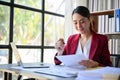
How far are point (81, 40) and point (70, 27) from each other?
1.81m

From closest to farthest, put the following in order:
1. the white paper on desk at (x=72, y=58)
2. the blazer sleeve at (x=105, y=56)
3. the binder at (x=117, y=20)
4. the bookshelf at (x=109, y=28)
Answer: the white paper on desk at (x=72, y=58) < the blazer sleeve at (x=105, y=56) < the binder at (x=117, y=20) < the bookshelf at (x=109, y=28)

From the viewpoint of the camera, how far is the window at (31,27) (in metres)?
2.74

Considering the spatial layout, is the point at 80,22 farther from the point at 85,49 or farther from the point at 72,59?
the point at 72,59

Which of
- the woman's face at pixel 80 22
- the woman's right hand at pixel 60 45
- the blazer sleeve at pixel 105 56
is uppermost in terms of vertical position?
the woman's face at pixel 80 22

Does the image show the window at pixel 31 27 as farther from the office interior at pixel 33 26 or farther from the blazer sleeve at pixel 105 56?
the blazer sleeve at pixel 105 56

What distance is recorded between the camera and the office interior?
8.99ft

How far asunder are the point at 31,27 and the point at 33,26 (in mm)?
42

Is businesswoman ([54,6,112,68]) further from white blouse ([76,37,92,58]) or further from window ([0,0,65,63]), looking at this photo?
window ([0,0,65,63])

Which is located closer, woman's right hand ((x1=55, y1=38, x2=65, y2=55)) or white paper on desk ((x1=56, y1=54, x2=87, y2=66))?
white paper on desk ((x1=56, y1=54, x2=87, y2=66))

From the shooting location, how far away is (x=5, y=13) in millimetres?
2732

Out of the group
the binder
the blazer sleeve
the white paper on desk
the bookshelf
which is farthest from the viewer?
the bookshelf

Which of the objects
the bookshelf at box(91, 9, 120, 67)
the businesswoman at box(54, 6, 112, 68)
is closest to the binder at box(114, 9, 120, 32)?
the bookshelf at box(91, 9, 120, 67)

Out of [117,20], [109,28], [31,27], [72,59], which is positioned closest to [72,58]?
[72,59]

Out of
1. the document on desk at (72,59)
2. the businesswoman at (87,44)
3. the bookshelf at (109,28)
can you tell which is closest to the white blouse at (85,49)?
the businesswoman at (87,44)
